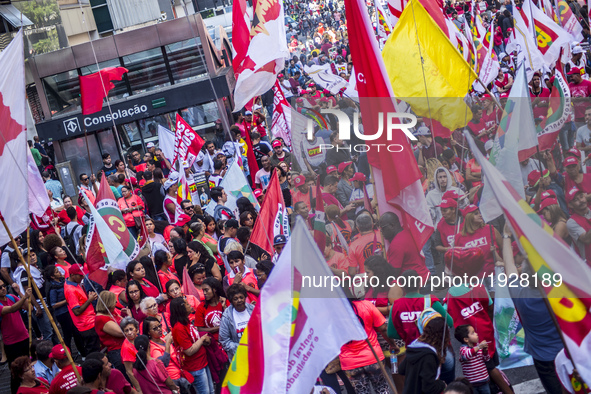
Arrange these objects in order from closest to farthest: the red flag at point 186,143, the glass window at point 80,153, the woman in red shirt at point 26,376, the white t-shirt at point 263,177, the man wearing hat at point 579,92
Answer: the woman in red shirt at point 26,376 < the man wearing hat at point 579,92 < the white t-shirt at point 263,177 < the red flag at point 186,143 < the glass window at point 80,153

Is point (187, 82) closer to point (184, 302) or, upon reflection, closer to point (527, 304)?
point (184, 302)

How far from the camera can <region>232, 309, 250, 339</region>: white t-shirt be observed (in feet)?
21.4

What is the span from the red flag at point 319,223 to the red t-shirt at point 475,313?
1.95 metres

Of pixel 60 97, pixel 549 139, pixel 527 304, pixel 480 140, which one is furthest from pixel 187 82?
pixel 527 304

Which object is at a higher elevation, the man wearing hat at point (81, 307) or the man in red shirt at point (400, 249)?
the man in red shirt at point (400, 249)

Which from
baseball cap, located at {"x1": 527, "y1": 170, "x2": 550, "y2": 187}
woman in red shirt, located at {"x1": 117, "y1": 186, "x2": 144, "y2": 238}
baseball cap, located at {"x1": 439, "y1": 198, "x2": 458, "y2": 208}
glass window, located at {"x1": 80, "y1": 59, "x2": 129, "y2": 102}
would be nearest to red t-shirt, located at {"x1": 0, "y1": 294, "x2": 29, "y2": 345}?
woman in red shirt, located at {"x1": 117, "y1": 186, "x2": 144, "y2": 238}

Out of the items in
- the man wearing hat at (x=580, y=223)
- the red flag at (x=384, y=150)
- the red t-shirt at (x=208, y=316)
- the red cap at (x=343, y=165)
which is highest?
the red flag at (x=384, y=150)

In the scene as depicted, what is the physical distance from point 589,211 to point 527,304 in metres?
2.01

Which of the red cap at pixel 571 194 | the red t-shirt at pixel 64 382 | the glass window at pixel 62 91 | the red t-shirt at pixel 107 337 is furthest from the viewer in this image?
the glass window at pixel 62 91

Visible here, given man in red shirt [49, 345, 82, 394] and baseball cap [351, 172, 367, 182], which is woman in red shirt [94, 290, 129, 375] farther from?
baseball cap [351, 172, 367, 182]

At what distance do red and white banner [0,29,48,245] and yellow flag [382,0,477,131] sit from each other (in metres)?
4.31

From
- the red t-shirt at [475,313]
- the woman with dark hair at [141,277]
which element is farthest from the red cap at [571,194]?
the woman with dark hair at [141,277]

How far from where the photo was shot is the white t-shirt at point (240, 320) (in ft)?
21.4

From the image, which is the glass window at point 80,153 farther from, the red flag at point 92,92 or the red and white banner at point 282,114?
the red flag at point 92,92
